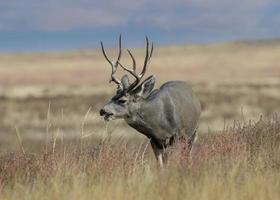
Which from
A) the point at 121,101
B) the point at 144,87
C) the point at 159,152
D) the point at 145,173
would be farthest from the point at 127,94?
the point at 145,173

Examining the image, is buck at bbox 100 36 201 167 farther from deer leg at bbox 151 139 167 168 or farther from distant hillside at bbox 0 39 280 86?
distant hillside at bbox 0 39 280 86

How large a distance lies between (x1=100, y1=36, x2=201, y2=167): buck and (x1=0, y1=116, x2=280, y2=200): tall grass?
0.35m

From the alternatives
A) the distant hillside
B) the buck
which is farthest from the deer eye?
the distant hillside

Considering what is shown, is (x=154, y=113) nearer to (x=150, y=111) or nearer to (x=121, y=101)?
(x=150, y=111)

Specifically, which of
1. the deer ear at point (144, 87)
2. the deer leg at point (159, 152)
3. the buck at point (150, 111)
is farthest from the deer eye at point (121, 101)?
the deer leg at point (159, 152)

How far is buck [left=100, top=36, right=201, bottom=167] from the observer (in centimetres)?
1264

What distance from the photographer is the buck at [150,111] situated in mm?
12641

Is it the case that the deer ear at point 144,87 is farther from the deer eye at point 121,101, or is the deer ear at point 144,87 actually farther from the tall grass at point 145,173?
the tall grass at point 145,173

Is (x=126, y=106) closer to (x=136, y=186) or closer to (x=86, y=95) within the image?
(x=136, y=186)

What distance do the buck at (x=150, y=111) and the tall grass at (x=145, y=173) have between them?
35 cm

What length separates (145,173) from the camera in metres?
10.6

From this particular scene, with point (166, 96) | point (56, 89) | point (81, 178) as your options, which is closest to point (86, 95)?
point (56, 89)

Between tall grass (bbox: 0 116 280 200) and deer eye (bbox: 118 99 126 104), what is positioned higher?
deer eye (bbox: 118 99 126 104)

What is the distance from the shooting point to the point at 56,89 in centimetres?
5594
